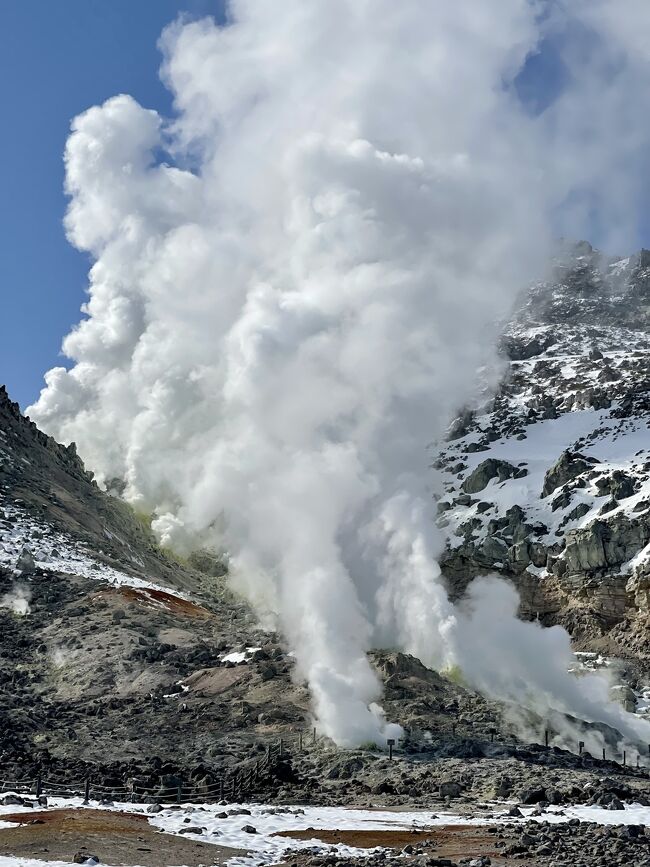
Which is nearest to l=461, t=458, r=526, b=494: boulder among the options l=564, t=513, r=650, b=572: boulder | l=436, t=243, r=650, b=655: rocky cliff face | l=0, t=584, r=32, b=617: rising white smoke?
l=436, t=243, r=650, b=655: rocky cliff face

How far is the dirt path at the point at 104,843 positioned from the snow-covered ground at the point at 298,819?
3.02 feet

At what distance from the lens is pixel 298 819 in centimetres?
3300

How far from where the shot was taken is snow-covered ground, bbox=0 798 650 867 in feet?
91.4

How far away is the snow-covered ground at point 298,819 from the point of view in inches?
1096

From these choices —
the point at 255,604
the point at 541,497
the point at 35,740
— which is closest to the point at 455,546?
the point at 541,497

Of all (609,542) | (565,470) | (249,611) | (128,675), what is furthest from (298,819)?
(565,470)

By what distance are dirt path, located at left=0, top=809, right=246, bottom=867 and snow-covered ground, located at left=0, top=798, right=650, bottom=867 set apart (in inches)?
36.2

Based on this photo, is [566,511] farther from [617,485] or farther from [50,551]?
[50,551]

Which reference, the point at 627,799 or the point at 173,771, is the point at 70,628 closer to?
the point at 173,771

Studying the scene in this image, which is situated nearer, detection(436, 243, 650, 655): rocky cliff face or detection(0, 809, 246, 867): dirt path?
detection(0, 809, 246, 867): dirt path

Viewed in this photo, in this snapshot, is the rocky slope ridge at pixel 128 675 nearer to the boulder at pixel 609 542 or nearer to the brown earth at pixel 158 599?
the brown earth at pixel 158 599

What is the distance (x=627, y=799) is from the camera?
38.0m

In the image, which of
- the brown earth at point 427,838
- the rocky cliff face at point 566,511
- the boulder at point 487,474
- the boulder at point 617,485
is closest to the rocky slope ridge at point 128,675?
the brown earth at point 427,838

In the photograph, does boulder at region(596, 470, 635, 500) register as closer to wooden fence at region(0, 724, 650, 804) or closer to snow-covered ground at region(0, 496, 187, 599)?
snow-covered ground at region(0, 496, 187, 599)
